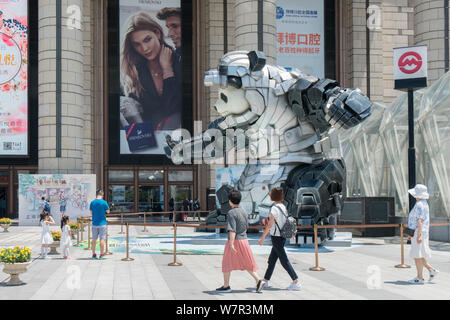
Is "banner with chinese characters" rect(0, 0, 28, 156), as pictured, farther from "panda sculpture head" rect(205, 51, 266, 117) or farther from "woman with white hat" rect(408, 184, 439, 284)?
"woman with white hat" rect(408, 184, 439, 284)

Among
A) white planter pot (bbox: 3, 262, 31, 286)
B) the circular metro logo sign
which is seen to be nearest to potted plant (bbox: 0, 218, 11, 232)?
white planter pot (bbox: 3, 262, 31, 286)

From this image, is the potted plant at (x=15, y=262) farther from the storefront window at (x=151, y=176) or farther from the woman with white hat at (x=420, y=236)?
the storefront window at (x=151, y=176)

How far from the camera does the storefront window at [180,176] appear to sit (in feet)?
115

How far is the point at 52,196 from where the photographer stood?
25750 millimetres

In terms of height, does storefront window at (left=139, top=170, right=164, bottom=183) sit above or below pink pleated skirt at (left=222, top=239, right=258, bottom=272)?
above

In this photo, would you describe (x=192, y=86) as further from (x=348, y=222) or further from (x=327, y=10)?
(x=348, y=222)

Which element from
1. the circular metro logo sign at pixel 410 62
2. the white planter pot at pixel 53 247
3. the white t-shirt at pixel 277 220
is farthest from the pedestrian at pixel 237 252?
the circular metro logo sign at pixel 410 62

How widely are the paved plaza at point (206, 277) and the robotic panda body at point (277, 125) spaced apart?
151 cm

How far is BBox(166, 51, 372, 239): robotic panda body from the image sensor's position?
46.3 feet

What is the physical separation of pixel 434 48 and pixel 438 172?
15.2 metres

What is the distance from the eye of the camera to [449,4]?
2966 centimetres

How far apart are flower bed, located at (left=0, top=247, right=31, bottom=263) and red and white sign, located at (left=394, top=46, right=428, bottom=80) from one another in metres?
10.8

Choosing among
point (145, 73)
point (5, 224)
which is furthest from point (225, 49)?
point (5, 224)

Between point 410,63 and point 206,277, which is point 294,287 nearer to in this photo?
point 206,277
